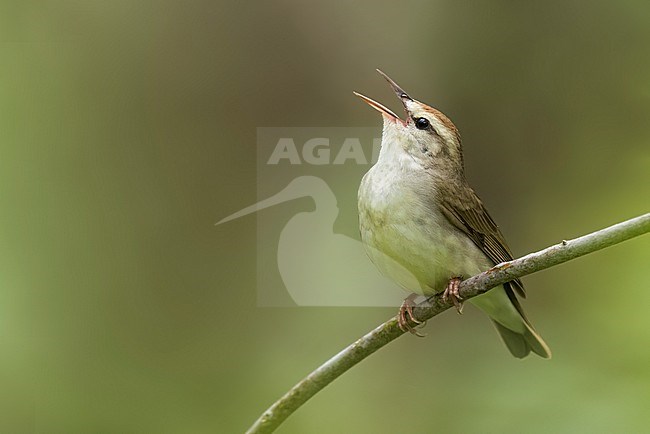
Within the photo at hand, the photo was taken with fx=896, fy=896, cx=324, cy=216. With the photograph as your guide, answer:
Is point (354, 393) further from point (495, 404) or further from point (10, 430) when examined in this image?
point (10, 430)

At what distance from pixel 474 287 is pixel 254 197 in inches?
135

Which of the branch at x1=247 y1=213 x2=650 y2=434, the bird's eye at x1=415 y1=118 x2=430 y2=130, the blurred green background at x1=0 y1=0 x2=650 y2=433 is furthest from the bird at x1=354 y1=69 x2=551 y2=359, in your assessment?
the branch at x1=247 y1=213 x2=650 y2=434

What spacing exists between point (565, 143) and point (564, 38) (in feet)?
2.77

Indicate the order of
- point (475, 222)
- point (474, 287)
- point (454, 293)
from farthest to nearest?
point (475, 222) < point (454, 293) < point (474, 287)

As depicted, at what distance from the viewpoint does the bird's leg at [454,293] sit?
3.55 metres

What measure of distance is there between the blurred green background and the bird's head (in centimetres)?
77

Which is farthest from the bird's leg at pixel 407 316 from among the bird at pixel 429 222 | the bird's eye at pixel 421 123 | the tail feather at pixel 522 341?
the bird's eye at pixel 421 123

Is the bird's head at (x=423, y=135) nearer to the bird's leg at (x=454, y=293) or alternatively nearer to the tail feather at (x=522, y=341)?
the bird's leg at (x=454, y=293)

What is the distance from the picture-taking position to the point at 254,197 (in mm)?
6438

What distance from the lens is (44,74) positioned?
6121 millimetres

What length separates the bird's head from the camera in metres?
4.58

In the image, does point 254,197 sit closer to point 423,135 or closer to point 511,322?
point 423,135

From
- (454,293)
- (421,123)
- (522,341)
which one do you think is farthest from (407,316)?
(421,123)

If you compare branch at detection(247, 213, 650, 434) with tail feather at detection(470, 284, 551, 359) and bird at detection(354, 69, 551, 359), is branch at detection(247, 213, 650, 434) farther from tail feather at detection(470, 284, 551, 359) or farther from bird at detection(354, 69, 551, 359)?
tail feather at detection(470, 284, 551, 359)
